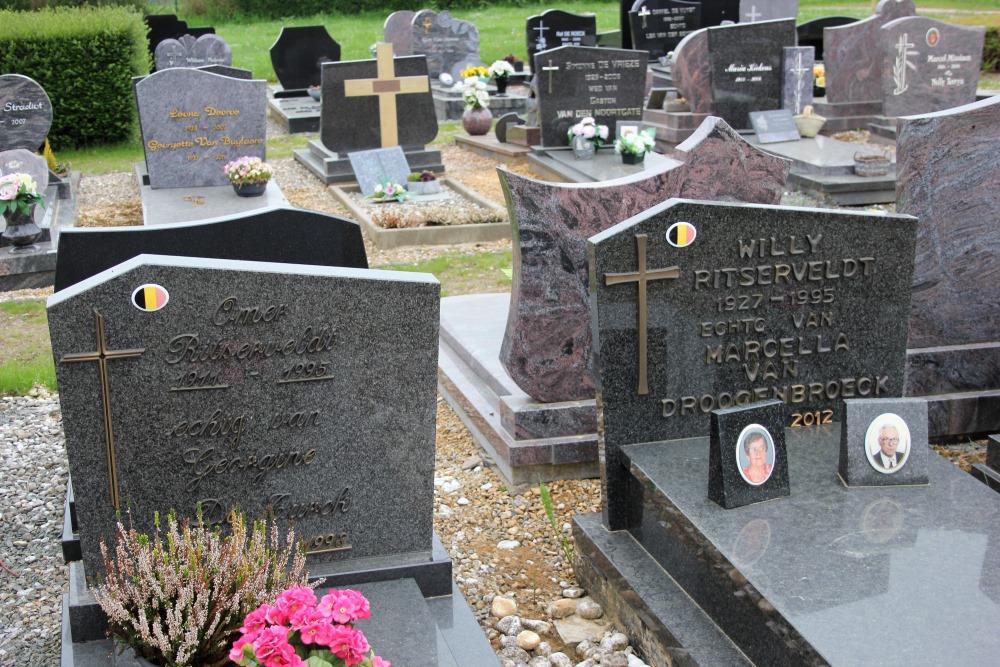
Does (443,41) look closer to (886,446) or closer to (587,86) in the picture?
(587,86)

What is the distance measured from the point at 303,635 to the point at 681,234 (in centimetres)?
234

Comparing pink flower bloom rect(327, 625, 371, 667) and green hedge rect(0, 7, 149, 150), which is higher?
green hedge rect(0, 7, 149, 150)

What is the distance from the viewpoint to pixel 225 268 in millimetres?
3568

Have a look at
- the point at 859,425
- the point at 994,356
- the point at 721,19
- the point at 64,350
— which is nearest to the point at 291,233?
the point at 64,350

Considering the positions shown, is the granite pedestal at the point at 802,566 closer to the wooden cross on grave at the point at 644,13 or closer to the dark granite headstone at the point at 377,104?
the dark granite headstone at the point at 377,104

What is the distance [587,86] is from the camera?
1274 centimetres

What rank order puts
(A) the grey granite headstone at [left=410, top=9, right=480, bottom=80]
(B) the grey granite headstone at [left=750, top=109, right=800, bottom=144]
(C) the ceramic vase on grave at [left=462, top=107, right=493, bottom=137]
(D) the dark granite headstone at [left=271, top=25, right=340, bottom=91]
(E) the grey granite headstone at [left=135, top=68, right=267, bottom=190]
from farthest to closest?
(D) the dark granite headstone at [left=271, top=25, right=340, bottom=91] < (A) the grey granite headstone at [left=410, top=9, right=480, bottom=80] < (C) the ceramic vase on grave at [left=462, top=107, right=493, bottom=137] < (B) the grey granite headstone at [left=750, top=109, right=800, bottom=144] < (E) the grey granite headstone at [left=135, top=68, right=267, bottom=190]

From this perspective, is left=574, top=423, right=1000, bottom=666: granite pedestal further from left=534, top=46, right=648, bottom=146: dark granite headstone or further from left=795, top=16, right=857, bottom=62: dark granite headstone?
left=795, top=16, right=857, bottom=62: dark granite headstone

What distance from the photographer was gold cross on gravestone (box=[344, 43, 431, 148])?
12.6 meters

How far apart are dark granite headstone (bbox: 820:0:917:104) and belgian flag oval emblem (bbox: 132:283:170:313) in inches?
492

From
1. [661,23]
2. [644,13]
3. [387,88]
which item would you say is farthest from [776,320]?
[661,23]

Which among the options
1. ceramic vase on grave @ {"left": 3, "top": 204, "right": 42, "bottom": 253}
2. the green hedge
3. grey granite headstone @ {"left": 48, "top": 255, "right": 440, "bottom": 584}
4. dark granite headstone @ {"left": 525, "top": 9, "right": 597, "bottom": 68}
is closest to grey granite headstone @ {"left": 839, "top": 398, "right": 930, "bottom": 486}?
grey granite headstone @ {"left": 48, "top": 255, "right": 440, "bottom": 584}

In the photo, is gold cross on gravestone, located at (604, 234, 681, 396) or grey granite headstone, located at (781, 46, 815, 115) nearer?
gold cross on gravestone, located at (604, 234, 681, 396)

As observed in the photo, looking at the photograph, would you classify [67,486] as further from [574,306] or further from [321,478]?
[574,306]
